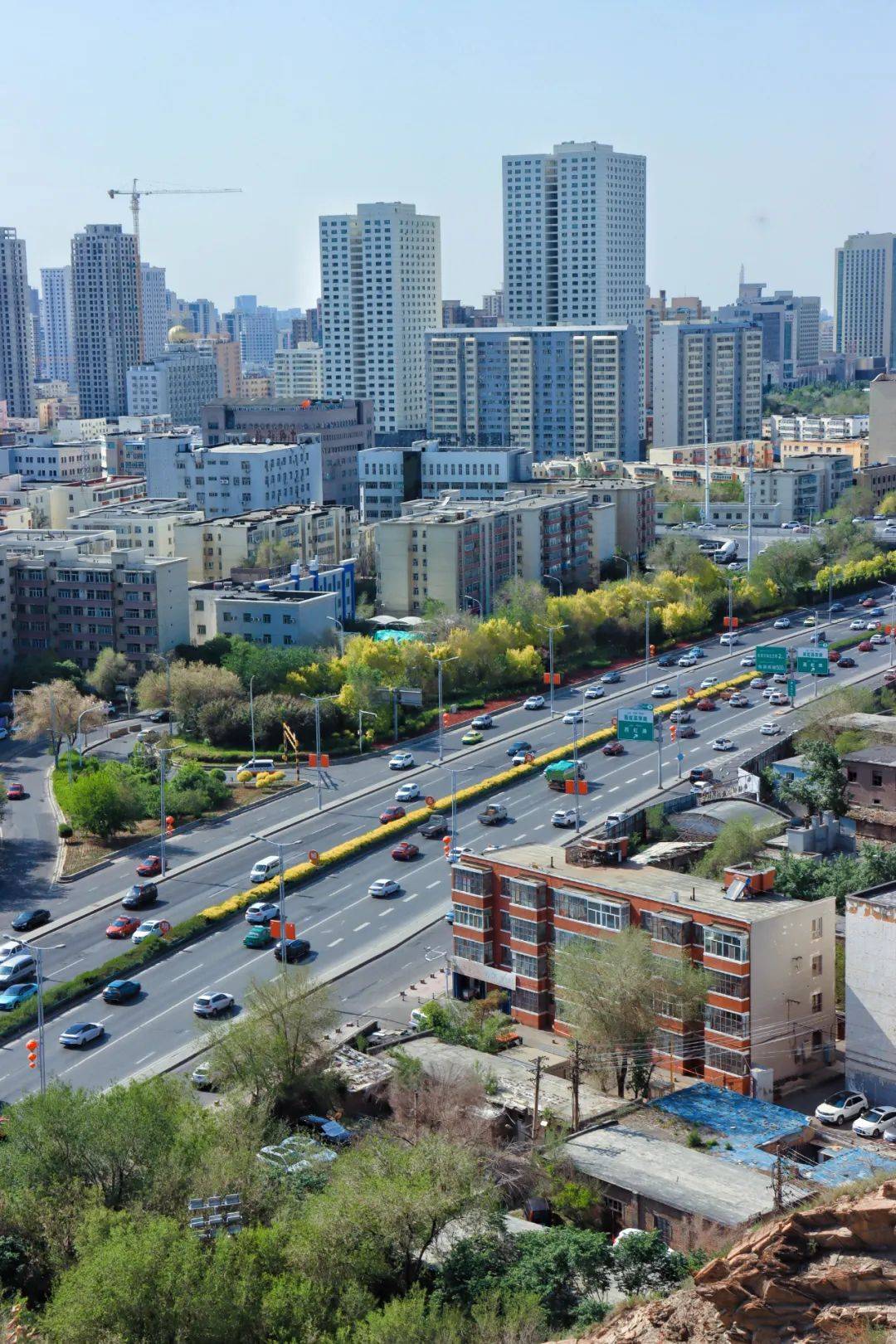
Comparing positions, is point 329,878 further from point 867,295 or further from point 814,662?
point 867,295

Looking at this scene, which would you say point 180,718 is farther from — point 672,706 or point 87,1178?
point 87,1178

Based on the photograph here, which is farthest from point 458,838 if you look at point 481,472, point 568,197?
point 568,197

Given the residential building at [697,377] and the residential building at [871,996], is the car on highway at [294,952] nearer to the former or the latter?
the residential building at [871,996]

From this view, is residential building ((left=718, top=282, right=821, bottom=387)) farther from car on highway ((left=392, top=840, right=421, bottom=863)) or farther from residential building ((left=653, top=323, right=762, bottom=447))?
car on highway ((left=392, top=840, right=421, bottom=863))

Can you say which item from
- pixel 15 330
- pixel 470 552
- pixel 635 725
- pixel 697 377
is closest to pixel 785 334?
pixel 697 377

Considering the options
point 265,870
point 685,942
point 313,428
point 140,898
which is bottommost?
point 140,898

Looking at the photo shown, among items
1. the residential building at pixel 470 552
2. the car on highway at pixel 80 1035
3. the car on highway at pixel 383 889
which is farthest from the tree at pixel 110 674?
the car on highway at pixel 80 1035
